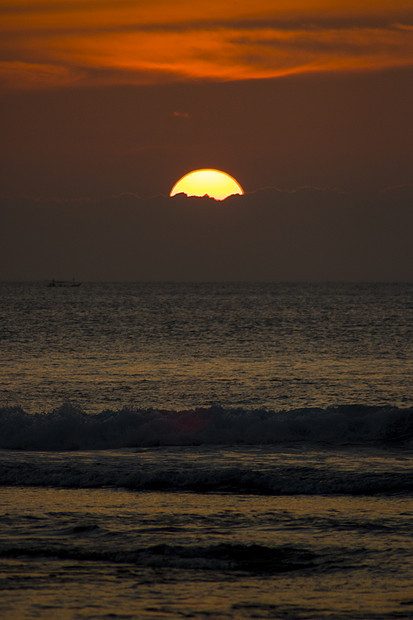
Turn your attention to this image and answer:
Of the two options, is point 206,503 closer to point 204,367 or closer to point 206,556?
point 206,556

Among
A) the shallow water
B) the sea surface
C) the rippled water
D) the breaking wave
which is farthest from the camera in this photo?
the rippled water

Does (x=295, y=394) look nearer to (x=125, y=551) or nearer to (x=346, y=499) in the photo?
(x=346, y=499)

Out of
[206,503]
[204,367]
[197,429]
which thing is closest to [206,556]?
[206,503]

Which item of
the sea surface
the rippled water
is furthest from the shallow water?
the rippled water

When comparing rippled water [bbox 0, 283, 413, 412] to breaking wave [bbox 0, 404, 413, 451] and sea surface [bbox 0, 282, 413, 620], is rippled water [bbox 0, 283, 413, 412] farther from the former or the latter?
breaking wave [bbox 0, 404, 413, 451]

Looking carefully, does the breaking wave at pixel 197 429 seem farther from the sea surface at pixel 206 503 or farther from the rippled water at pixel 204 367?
the rippled water at pixel 204 367

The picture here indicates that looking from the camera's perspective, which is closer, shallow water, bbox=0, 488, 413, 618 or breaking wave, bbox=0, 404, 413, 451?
shallow water, bbox=0, 488, 413, 618

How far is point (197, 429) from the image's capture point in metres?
19.2

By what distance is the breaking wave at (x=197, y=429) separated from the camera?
18.5m

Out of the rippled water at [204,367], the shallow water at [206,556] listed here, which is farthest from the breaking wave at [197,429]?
the shallow water at [206,556]

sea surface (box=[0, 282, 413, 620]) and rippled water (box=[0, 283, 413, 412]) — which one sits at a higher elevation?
rippled water (box=[0, 283, 413, 412])

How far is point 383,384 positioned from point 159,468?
16.7 metres

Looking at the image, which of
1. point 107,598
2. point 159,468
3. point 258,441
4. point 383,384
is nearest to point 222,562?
point 107,598

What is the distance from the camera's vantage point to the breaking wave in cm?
1847
